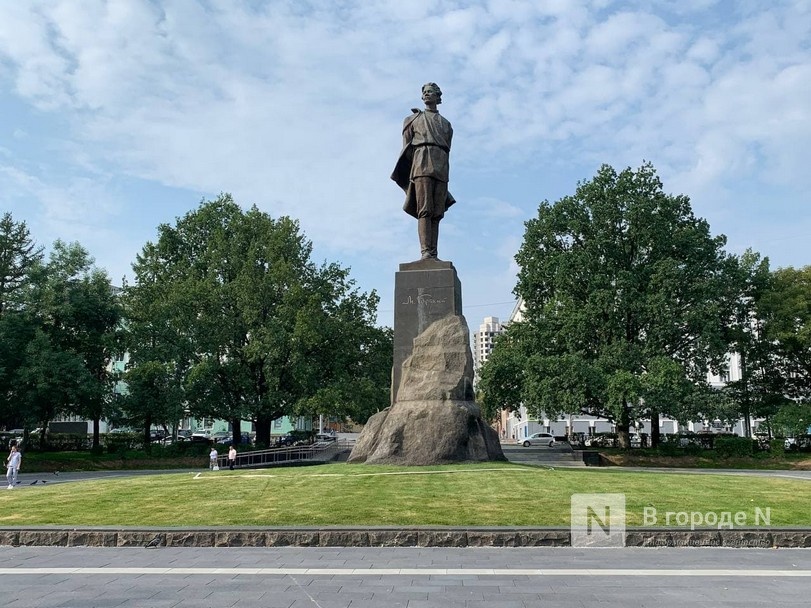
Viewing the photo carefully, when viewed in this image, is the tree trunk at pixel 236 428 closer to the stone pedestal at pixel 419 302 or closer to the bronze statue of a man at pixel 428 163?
the stone pedestal at pixel 419 302

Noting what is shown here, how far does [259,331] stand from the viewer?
34625mm

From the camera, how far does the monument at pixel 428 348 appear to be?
16.7m

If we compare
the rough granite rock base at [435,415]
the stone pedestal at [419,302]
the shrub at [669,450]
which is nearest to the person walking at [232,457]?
the stone pedestal at [419,302]

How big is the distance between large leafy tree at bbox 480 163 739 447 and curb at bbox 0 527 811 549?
2244 cm

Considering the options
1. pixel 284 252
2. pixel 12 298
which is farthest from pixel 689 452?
pixel 12 298

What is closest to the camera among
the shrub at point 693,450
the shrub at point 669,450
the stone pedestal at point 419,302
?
the stone pedestal at point 419,302

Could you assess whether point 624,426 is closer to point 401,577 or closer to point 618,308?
point 618,308

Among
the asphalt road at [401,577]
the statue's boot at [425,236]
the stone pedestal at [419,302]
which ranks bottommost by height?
the asphalt road at [401,577]

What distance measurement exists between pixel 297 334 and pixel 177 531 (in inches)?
958

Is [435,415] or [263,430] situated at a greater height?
[435,415]

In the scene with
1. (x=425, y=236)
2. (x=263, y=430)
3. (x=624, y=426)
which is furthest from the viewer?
(x=263, y=430)
